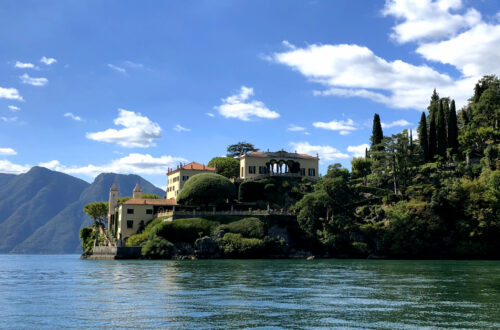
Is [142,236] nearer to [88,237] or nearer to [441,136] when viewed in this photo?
[88,237]

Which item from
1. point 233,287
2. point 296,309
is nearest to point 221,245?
point 233,287

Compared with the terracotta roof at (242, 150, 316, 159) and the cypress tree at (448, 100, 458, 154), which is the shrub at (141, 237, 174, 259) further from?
the cypress tree at (448, 100, 458, 154)

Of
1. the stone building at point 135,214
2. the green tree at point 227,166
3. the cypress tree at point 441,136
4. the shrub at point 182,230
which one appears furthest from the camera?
the green tree at point 227,166

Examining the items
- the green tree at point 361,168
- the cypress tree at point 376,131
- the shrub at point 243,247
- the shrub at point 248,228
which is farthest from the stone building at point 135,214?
the cypress tree at point 376,131

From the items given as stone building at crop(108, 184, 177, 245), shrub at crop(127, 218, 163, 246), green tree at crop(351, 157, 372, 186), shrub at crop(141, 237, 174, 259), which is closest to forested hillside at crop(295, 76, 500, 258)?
green tree at crop(351, 157, 372, 186)

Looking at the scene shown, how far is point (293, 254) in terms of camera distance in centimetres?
8569

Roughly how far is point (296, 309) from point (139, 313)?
730 cm

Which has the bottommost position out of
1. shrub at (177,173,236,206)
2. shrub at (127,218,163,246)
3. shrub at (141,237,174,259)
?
shrub at (141,237,174,259)

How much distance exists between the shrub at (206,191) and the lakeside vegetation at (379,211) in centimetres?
19

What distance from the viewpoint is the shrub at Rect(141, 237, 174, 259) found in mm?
84062

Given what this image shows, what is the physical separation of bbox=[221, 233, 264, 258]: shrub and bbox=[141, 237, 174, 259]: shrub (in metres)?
9.31

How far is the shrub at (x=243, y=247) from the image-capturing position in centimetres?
8325

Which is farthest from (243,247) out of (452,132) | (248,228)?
(452,132)

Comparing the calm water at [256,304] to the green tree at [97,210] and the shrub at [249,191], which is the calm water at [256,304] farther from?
the green tree at [97,210]
